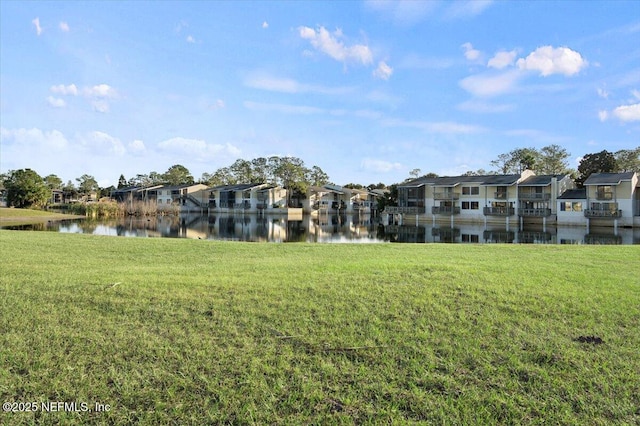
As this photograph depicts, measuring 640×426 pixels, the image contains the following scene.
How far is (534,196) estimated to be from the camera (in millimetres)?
43875

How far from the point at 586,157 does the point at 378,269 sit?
55.3m

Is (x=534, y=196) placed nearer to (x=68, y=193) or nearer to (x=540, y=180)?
(x=540, y=180)

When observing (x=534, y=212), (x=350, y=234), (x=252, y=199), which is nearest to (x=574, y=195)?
(x=534, y=212)

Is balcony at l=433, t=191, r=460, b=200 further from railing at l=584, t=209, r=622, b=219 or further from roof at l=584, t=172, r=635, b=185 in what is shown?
railing at l=584, t=209, r=622, b=219

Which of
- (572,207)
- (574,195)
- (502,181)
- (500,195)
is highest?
(502,181)

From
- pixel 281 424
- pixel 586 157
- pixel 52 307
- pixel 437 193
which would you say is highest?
pixel 586 157

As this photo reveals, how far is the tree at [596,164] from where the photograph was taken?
158 feet

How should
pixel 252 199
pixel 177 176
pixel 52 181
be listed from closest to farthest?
pixel 252 199, pixel 52 181, pixel 177 176

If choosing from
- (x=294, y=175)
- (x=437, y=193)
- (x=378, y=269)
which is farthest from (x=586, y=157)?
(x=378, y=269)

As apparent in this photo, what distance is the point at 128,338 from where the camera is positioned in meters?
3.71

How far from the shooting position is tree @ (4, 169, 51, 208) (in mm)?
52078

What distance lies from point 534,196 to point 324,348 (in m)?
47.0

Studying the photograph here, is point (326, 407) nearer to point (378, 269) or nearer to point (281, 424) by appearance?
point (281, 424)

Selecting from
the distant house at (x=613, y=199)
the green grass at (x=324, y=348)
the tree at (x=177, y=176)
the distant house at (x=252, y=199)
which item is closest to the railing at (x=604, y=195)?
the distant house at (x=613, y=199)
